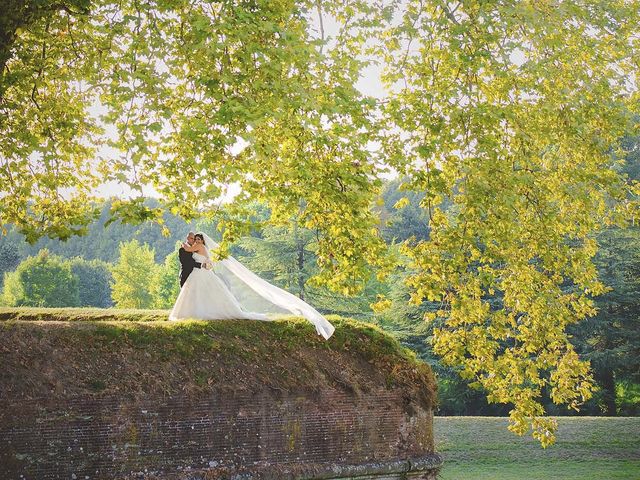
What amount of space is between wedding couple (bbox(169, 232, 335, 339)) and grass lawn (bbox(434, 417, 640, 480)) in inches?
439

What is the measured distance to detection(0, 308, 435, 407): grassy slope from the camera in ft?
37.4

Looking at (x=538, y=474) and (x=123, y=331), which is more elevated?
(x=123, y=331)

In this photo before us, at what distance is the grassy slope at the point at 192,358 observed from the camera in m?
11.4

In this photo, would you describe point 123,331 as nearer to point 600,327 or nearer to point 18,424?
point 18,424

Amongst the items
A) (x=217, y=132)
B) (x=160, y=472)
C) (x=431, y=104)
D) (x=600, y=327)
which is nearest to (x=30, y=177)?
(x=217, y=132)

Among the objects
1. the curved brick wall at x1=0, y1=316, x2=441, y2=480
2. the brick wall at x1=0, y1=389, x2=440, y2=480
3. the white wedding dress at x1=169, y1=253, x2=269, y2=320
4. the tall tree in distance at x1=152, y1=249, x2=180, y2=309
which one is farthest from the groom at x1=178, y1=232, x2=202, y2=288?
the tall tree in distance at x1=152, y1=249, x2=180, y2=309

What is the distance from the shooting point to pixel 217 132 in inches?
429

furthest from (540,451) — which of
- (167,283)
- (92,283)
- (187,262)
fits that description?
(92,283)

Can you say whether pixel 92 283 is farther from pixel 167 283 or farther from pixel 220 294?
pixel 220 294

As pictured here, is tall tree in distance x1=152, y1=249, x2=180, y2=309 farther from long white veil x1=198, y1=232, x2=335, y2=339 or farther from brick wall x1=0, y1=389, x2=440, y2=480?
brick wall x1=0, y1=389, x2=440, y2=480

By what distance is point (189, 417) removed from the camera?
11820mm

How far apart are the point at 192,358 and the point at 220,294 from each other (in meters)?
2.20

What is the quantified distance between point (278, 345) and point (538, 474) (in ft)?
44.0

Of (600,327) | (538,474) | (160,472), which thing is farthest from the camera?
(600,327)
